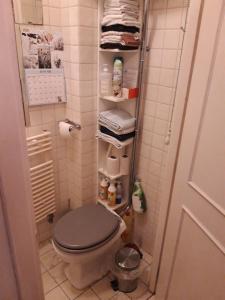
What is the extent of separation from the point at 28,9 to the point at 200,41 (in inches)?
41.3

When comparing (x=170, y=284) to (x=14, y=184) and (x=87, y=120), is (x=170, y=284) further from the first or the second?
(x=14, y=184)

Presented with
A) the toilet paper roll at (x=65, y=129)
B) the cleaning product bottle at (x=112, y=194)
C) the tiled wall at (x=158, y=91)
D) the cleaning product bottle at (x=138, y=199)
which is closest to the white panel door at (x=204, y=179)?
the tiled wall at (x=158, y=91)

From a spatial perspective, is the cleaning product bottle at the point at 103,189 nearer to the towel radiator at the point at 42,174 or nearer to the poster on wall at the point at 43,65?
the towel radiator at the point at 42,174

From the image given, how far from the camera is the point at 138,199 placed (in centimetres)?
181

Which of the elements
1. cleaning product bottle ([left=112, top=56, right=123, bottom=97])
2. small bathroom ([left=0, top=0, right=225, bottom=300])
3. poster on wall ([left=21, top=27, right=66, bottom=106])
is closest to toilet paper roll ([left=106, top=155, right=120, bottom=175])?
small bathroom ([left=0, top=0, right=225, bottom=300])

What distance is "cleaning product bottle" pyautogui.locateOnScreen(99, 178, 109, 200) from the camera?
1881 millimetres

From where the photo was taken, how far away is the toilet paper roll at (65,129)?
5.45ft

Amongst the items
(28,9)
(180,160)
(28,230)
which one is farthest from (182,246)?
(28,9)

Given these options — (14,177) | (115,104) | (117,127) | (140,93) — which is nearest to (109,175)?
(117,127)

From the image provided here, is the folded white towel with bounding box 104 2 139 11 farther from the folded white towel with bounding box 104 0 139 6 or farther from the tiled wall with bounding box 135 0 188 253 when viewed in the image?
the tiled wall with bounding box 135 0 188 253

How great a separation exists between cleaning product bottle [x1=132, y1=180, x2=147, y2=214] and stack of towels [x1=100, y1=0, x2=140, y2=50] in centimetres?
101

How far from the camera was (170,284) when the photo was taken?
1422 millimetres

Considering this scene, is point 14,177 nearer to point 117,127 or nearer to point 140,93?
point 117,127

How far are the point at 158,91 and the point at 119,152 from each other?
56cm
